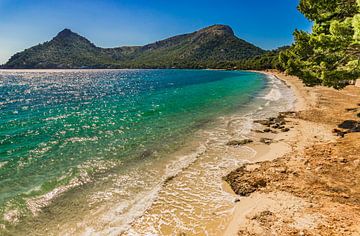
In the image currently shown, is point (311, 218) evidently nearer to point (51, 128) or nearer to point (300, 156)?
point (300, 156)

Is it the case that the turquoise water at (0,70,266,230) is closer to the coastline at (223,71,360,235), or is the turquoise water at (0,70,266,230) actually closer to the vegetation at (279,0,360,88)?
the coastline at (223,71,360,235)

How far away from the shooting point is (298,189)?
12656mm

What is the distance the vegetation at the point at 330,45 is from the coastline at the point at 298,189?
211 inches

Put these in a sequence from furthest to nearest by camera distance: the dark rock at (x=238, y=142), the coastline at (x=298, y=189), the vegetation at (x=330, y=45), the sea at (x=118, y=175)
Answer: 1. the dark rock at (x=238, y=142)
2. the vegetation at (x=330, y=45)
3. the sea at (x=118, y=175)
4. the coastline at (x=298, y=189)

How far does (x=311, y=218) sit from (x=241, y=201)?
315 centimetres

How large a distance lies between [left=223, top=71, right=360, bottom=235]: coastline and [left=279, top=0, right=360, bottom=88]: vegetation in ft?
17.6

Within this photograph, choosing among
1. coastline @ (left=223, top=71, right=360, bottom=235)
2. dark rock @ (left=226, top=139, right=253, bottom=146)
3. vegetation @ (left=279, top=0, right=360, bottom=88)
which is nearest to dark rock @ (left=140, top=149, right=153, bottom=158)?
coastline @ (left=223, top=71, right=360, bottom=235)

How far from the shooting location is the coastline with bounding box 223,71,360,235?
9898mm

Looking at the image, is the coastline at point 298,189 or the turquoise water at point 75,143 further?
the turquoise water at point 75,143

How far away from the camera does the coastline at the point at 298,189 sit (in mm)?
9898

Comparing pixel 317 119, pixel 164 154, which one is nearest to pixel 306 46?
pixel 317 119

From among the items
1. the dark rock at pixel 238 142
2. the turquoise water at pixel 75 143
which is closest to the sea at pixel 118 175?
the turquoise water at pixel 75 143

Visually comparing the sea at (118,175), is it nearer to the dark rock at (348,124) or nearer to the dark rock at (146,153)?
the dark rock at (146,153)

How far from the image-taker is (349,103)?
33.5 m
